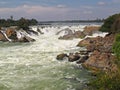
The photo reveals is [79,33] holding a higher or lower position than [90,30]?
lower

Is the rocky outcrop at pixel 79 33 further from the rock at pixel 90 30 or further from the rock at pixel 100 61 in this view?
the rock at pixel 100 61

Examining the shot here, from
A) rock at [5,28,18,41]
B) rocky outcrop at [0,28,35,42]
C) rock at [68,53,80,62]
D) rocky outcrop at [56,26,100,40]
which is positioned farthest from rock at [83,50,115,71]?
rock at [5,28,18,41]

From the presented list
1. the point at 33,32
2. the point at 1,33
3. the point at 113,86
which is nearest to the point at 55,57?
the point at 113,86

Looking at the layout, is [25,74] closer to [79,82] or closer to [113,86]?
[79,82]

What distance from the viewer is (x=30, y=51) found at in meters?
35.8

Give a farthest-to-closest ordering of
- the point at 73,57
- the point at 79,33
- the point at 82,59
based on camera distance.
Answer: the point at 79,33 < the point at 73,57 < the point at 82,59

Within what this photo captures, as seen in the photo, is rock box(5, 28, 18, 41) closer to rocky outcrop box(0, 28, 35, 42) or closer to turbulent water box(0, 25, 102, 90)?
rocky outcrop box(0, 28, 35, 42)

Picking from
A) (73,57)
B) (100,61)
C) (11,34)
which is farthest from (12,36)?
(100,61)

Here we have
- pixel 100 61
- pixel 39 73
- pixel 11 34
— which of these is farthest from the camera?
pixel 11 34

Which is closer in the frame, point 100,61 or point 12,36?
point 100,61

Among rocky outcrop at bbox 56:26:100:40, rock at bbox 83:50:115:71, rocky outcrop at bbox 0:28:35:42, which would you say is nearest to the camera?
rock at bbox 83:50:115:71

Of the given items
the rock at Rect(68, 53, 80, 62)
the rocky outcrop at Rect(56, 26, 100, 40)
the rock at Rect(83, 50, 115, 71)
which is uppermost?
the rock at Rect(83, 50, 115, 71)

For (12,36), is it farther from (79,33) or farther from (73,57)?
(73,57)

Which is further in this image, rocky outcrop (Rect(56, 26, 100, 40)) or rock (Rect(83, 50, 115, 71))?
rocky outcrop (Rect(56, 26, 100, 40))
